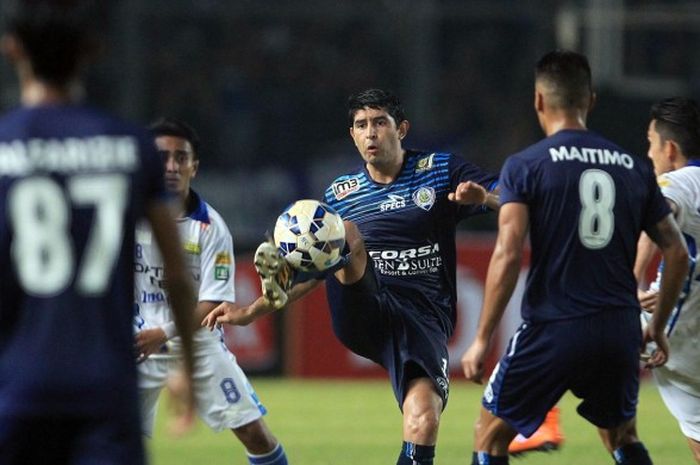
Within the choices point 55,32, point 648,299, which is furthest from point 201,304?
point 55,32

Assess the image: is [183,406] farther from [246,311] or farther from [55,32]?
[246,311]

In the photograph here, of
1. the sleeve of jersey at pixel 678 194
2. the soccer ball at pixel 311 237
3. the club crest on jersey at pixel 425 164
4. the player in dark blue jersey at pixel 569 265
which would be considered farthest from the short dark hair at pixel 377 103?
the player in dark blue jersey at pixel 569 265

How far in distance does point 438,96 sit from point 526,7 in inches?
68.6

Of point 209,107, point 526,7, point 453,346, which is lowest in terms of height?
point 453,346

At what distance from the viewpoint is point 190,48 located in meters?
20.9

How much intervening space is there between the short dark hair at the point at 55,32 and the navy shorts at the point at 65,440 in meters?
0.98

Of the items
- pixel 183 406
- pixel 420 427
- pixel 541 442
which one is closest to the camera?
pixel 183 406

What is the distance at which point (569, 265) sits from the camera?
20.3ft

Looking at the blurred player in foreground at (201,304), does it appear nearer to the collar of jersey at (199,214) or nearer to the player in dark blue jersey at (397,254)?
the collar of jersey at (199,214)

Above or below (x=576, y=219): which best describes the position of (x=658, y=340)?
below

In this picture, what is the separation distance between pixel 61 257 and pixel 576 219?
2.57 metres

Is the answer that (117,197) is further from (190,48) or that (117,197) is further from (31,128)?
(190,48)

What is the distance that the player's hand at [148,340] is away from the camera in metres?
7.81

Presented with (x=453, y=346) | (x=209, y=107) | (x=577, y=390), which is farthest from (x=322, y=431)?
(x=209, y=107)
